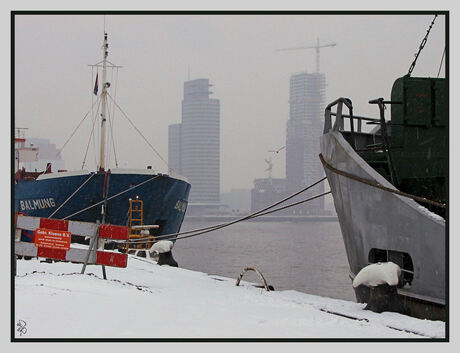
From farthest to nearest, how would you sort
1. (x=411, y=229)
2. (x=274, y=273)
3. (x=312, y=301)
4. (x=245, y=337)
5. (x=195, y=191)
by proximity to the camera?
(x=195, y=191) < (x=274, y=273) < (x=312, y=301) < (x=411, y=229) < (x=245, y=337)

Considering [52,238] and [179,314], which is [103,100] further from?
[179,314]

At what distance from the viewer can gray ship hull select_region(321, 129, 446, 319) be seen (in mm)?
8258

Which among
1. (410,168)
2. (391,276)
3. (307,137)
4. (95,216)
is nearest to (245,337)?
(391,276)

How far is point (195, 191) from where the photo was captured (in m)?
54.6

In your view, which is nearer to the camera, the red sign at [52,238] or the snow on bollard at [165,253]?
the red sign at [52,238]

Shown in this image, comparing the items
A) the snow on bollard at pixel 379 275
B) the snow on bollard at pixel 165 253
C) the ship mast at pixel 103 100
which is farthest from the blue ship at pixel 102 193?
the snow on bollard at pixel 379 275

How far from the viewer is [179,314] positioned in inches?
276

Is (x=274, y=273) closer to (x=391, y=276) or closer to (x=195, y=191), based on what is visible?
(x=195, y=191)

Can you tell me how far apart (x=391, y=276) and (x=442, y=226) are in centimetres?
107
